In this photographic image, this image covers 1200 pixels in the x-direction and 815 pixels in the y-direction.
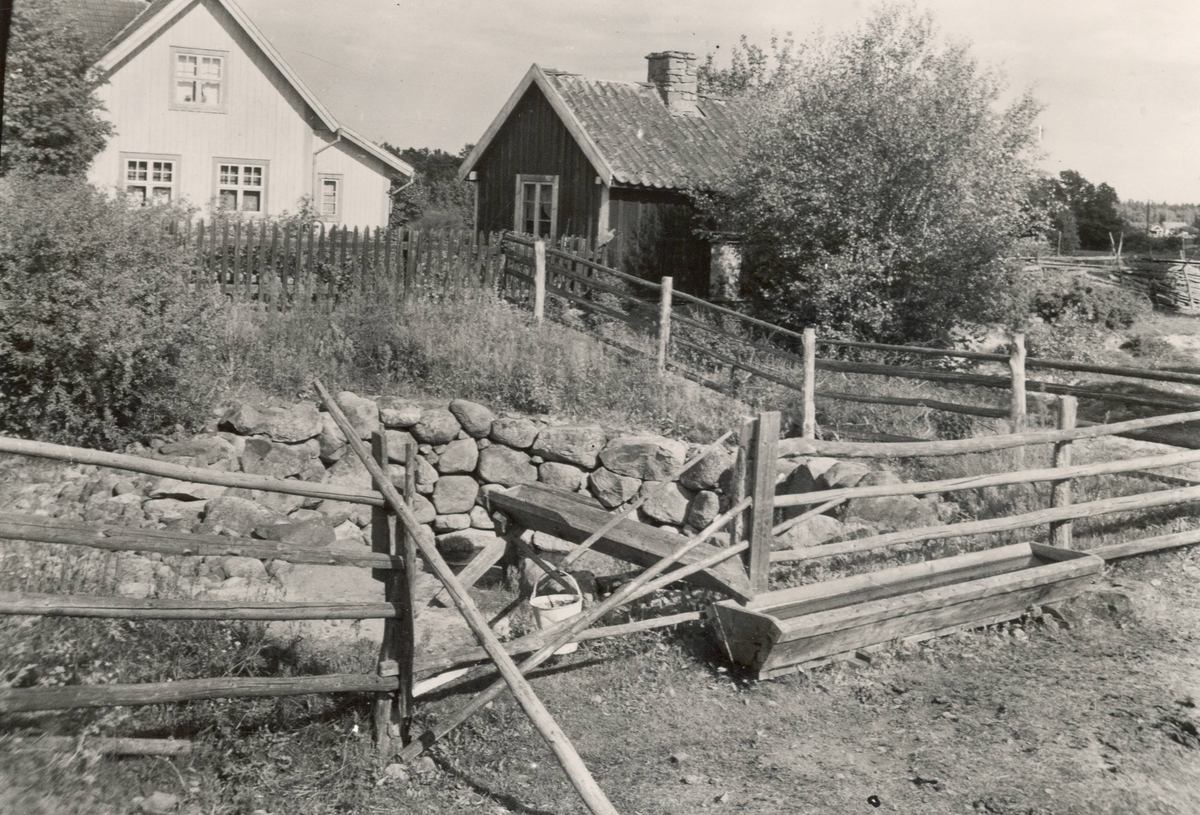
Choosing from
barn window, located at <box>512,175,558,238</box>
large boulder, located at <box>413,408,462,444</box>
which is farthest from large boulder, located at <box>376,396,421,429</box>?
barn window, located at <box>512,175,558,238</box>

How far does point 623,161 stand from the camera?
18.8 m

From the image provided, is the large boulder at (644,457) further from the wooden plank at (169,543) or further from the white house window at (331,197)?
the white house window at (331,197)

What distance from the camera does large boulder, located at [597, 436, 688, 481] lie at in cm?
1017

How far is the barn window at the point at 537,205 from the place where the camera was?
20.3 meters

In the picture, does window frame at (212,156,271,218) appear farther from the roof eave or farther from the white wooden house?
the roof eave

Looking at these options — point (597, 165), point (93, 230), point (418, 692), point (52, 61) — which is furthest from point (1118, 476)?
point (52, 61)

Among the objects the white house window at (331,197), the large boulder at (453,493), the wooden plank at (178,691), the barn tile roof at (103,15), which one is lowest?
the large boulder at (453,493)

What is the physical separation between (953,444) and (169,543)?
4607 millimetres

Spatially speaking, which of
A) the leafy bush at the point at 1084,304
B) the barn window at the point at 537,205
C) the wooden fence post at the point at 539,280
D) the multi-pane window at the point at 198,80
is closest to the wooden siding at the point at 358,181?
the multi-pane window at the point at 198,80

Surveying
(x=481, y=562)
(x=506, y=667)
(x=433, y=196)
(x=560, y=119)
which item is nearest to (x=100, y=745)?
(x=506, y=667)

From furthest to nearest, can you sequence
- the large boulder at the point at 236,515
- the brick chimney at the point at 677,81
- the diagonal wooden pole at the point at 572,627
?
1. the brick chimney at the point at 677,81
2. the large boulder at the point at 236,515
3. the diagonal wooden pole at the point at 572,627

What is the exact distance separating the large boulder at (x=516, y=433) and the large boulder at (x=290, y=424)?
1.71m

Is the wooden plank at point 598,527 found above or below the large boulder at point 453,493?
above

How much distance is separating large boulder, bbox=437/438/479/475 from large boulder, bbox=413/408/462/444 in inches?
3.9
